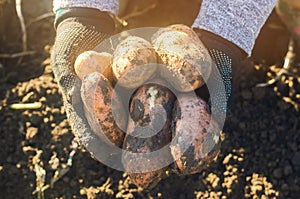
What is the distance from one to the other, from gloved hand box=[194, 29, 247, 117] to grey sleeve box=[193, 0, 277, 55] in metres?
0.01

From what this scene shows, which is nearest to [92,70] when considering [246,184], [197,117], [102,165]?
[197,117]

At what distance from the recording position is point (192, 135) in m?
1.10

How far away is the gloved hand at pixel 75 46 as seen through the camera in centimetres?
119

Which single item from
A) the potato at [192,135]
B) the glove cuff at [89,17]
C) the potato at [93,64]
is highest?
the glove cuff at [89,17]

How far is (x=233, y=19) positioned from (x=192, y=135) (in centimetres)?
36

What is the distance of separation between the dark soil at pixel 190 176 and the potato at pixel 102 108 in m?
0.41

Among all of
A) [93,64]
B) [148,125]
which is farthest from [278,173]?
[93,64]

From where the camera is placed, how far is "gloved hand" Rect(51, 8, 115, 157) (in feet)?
3.89

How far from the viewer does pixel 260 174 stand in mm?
1520

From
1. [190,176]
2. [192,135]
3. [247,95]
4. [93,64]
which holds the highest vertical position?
[93,64]

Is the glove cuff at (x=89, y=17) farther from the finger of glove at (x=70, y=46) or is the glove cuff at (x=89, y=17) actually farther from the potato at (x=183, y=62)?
the potato at (x=183, y=62)

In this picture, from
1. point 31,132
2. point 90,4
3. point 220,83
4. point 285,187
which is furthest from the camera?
point 31,132

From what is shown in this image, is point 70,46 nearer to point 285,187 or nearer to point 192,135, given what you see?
point 192,135

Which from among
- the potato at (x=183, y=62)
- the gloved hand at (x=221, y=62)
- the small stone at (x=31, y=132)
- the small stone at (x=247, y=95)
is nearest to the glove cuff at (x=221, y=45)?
the gloved hand at (x=221, y=62)
